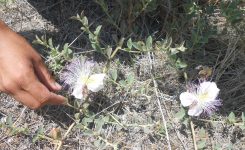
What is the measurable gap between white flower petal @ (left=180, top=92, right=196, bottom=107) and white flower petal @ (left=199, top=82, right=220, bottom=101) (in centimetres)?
4

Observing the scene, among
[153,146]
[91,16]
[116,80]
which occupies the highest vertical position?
[91,16]

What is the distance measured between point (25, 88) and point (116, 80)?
46cm

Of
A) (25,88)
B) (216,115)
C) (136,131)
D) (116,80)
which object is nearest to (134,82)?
(116,80)

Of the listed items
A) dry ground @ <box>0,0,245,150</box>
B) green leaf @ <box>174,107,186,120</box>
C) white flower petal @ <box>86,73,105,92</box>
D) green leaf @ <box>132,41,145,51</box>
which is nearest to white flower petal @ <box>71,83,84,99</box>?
white flower petal @ <box>86,73,105,92</box>

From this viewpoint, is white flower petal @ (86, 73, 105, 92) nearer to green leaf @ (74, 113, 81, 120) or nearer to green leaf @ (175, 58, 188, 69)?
green leaf @ (74, 113, 81, 120)

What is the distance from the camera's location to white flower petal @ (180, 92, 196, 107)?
175 cm

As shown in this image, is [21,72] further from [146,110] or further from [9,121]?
[146,110]

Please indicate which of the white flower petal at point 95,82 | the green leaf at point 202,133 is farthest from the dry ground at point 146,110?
the white flower petal at point 95,82

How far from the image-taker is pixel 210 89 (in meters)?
1.75

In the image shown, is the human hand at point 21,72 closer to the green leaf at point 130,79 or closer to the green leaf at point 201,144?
the green leaf at point 130,79

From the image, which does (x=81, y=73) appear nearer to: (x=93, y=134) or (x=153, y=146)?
(x=93, y=134)

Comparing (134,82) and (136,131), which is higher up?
(134,82)

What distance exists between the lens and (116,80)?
192 centimetres

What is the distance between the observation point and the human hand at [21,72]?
1533mm
